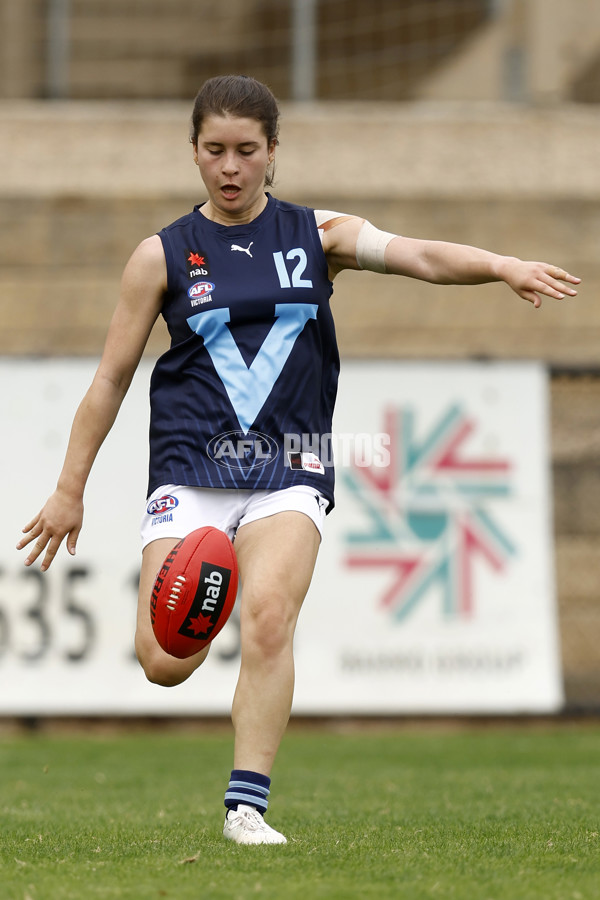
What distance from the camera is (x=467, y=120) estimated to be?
9.80 meters

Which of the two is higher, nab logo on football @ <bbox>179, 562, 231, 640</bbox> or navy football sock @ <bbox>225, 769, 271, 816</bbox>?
nab logo on football @ <bbox>179, 562, 231, 640</bbox>

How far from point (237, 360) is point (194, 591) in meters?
0.68

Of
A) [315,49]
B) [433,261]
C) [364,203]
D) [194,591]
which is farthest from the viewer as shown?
[315,49]

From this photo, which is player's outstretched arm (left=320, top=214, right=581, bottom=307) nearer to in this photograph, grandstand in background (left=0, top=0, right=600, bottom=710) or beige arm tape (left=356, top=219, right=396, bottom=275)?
beige arm tape (left=356, top=219, right=396, bottom=275)

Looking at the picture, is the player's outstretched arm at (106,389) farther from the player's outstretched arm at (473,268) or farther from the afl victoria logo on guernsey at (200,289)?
the player's outstretched arm at (473,268)

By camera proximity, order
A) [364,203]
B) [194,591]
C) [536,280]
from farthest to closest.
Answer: [364,203] → [194,591] → [536,280]

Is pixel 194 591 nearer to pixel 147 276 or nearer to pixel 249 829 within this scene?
pixel 249 829

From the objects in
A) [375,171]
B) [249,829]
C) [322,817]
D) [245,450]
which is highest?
[375,171]

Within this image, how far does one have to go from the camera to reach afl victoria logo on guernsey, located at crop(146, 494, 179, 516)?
3859mm

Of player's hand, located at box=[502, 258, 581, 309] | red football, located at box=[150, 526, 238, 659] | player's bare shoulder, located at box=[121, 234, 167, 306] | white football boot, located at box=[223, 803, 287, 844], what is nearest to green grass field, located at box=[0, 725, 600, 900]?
white football boot, located at box=[223, 803, 287, 844]

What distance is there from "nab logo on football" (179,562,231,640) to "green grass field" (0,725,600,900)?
569mm

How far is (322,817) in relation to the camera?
14.8ft

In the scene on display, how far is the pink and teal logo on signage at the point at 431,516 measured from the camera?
8117mm

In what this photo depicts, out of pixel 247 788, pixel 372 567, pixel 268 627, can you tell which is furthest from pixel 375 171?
pixel 247 788
